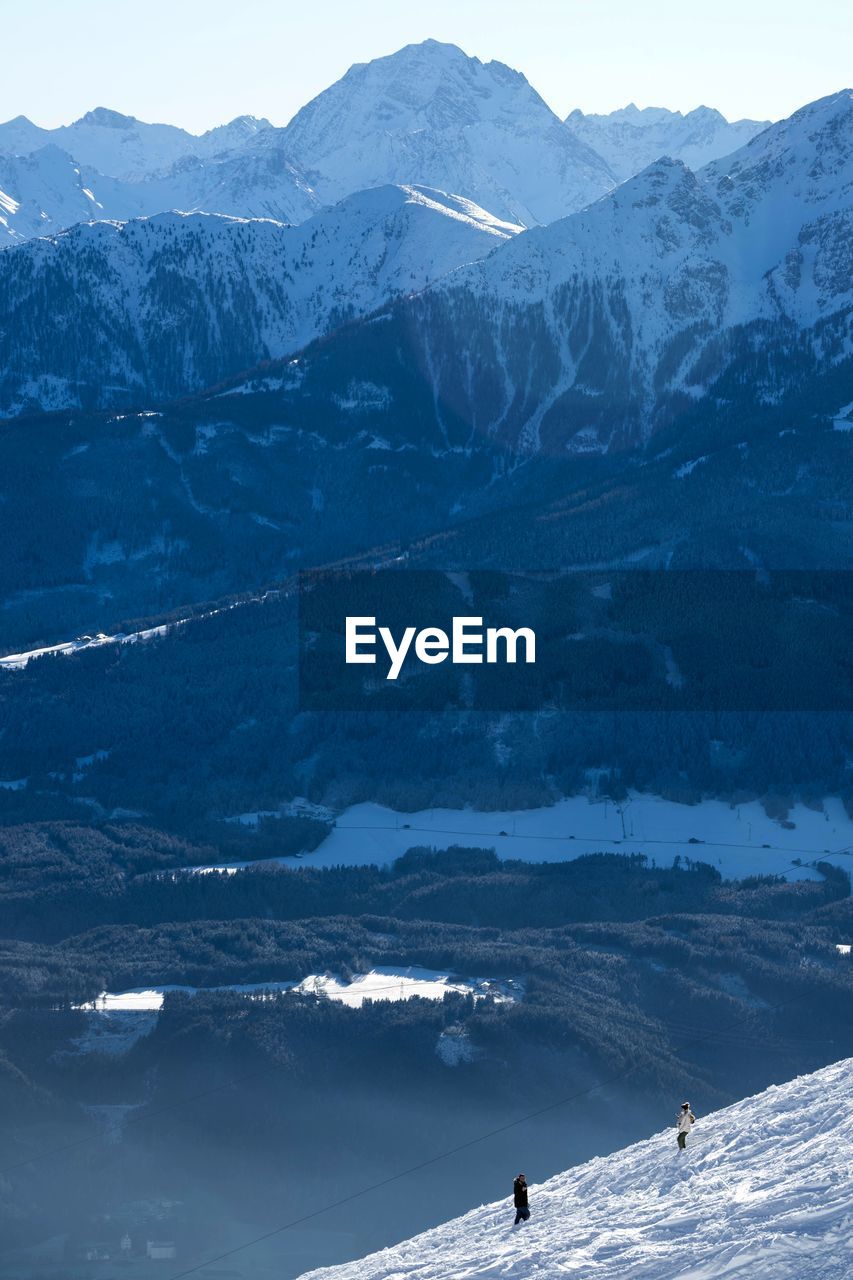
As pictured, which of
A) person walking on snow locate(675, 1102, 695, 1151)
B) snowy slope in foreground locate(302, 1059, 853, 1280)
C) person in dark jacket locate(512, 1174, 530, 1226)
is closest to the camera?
snowy slope in foreground locate(302, 1059, 853, 1280)

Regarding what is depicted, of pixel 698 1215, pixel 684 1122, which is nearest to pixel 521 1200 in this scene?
pixel 684 1122

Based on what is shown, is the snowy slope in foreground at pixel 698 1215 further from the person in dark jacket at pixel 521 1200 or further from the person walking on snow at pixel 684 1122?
the person walking on snow at pixel 684 1122

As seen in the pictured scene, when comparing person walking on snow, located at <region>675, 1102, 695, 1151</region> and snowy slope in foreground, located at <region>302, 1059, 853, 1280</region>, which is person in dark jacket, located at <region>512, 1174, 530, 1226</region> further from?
person walking on snow, located at <region>675, 1102, 695, 1151</region>

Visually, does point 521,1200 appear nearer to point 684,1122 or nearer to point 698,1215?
point 684,1122

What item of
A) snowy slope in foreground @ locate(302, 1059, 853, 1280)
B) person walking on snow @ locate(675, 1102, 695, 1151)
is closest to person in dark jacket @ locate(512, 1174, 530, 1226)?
snowy slope in foreground @ locate(302, 1059, 853, 1280)

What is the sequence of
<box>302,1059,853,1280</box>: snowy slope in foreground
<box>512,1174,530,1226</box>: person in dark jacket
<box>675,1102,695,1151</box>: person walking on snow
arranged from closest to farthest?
<box>302,1059,853,1280</box>: snowy slope in foreground, <box>512,1174,530,1226</box>: person in dark jacket, <box>675,1102,695,1151</box>: person walking on snow

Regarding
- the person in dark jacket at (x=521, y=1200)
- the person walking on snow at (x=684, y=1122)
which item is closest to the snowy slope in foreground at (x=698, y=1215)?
the person in dark jacket at (x=521, y=1200)

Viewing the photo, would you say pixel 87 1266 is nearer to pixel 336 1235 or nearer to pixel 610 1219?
pixel 336 1235

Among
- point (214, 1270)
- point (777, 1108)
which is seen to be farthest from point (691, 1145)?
point (214, 1270)
